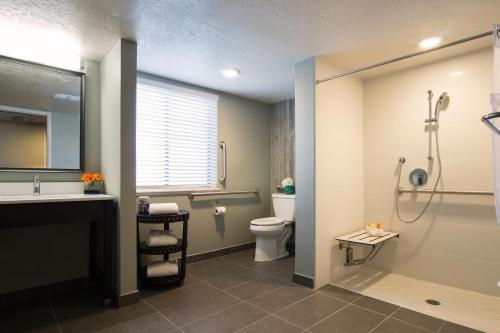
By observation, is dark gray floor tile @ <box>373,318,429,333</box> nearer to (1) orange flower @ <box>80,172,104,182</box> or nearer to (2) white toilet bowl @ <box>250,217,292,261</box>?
(2) white toilet bowl @ <box>250,217,292,261</box>

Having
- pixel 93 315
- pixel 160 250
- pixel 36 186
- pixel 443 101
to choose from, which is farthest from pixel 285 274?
pixel 36 186

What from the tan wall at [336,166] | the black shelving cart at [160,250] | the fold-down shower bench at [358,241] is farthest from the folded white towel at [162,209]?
the fold-down shower bench at [358,241]

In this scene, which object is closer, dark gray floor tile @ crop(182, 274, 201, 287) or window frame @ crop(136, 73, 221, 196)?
dark gray floor tile @ crop(182, 274, 201, 287)

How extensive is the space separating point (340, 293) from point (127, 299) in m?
1.72

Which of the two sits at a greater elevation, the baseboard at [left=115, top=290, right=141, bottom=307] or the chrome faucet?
the chrome faucet

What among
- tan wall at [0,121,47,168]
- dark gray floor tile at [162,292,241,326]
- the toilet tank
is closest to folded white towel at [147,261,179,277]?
dark gray floor tile at [162,292,241,326]

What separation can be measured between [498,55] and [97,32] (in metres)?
2.54

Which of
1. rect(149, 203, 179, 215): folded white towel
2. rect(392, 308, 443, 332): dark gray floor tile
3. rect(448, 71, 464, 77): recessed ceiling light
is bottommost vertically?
rect(392, 308, 443, 332): dark gray floor tile

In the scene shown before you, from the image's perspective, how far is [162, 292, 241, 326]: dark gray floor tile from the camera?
77.8 inches

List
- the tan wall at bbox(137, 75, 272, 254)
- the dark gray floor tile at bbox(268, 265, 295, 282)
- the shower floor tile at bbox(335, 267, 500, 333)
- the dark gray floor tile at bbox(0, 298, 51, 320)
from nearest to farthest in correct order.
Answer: the shower floor tile at bbox(335, 267, 500, 333), the dark gray floor tile at bbox(0, 298, 51, 320), the dark gray floor tile at bbox(268, 265, 295, 282), the tan wall at bbox(137, 75, 272, 254)

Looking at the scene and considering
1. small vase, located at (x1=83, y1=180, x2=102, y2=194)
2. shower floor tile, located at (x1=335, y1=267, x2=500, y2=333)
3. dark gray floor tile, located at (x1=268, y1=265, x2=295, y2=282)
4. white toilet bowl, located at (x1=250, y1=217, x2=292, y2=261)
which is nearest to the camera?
shower floor tile, located at (x1=335, y1=267, x2=500, y2=333)

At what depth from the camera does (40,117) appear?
2381mm

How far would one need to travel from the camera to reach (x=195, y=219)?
129 inches

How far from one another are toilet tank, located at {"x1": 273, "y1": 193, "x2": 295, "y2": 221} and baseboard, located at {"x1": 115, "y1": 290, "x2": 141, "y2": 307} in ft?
6.13
